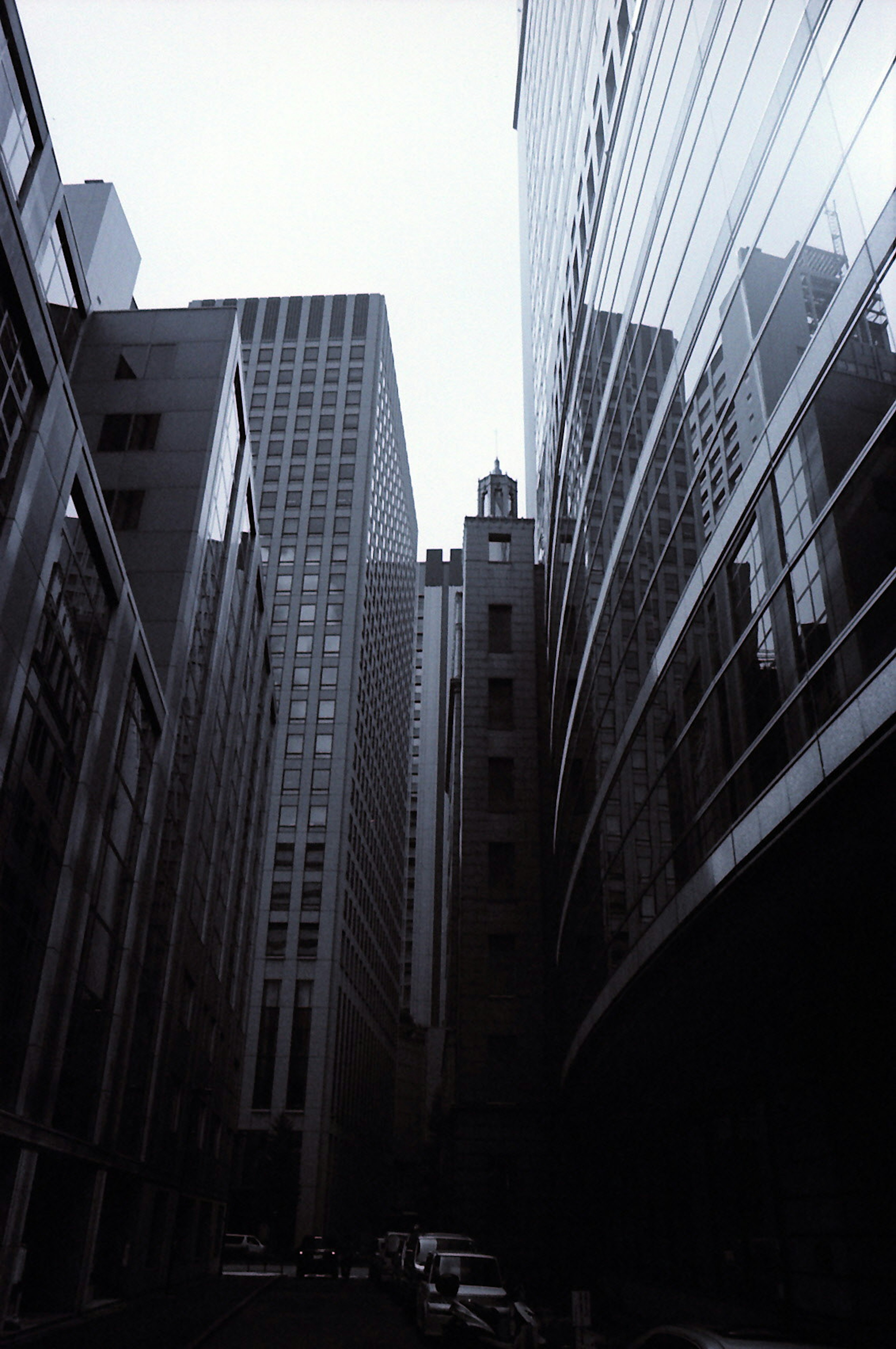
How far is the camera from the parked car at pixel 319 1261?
48281 mm

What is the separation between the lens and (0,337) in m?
18.2

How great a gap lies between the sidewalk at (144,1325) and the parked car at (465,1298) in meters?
4.48

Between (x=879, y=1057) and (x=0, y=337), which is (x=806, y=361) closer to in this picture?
(x=879, y=1057)

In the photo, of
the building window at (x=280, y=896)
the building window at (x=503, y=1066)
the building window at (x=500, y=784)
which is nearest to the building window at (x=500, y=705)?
the building window at (x=500, y=784)

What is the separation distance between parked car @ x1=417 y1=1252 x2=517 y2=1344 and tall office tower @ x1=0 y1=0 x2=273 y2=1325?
7.99 m

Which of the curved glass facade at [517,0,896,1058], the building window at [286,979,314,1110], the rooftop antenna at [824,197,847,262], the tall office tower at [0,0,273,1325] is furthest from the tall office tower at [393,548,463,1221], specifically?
the rooftop antenna at [824,197,847,262]

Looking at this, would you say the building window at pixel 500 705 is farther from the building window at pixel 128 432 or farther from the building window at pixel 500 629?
the building window at pixel 128 432

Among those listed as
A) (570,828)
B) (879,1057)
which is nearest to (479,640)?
(570,828)

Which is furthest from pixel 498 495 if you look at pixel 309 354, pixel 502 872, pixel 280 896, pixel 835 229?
pixel 835 229

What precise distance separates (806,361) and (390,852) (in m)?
110

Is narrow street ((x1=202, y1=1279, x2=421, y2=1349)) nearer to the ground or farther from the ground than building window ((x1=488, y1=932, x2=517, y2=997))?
nearer to the ground

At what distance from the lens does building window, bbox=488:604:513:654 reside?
5888 cm

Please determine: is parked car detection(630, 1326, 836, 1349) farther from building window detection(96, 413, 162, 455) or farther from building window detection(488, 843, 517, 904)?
building window detection(488, 843, 517, 904)

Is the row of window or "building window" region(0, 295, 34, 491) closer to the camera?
"building window" region(0, 295, 34, 491)
